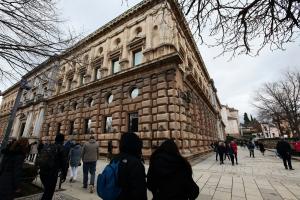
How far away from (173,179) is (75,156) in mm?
5884

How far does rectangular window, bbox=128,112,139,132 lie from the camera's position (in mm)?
13496

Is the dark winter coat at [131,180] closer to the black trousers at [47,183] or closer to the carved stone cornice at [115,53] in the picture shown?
the black trousers at [47,183]

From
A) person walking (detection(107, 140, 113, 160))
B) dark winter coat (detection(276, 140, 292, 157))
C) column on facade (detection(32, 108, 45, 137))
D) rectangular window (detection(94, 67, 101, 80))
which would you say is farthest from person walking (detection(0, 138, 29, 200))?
column on facade (detection(32, 108, 45, 137))

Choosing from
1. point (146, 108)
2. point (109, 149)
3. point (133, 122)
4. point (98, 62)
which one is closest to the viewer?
point (146, 108)

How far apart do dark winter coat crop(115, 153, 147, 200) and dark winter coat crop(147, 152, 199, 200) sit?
17.7 inches

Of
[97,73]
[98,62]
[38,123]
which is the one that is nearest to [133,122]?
[97,73]

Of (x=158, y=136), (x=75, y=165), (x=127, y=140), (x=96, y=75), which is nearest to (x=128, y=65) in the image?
(x=96, y=75)

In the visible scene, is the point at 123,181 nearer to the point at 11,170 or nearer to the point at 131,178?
the point at 131,178

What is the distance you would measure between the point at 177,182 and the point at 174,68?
10.5m

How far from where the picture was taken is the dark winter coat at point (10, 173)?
388 centimetres

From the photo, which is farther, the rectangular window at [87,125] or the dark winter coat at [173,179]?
the rectangular window at [87,125]

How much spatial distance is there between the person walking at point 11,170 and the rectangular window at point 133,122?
944 cm

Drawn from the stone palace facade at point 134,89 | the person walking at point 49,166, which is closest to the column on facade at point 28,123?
the stone palace facade at point 134,89

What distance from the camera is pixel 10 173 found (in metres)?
4.04
